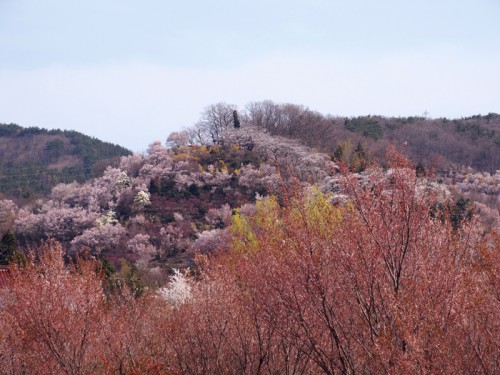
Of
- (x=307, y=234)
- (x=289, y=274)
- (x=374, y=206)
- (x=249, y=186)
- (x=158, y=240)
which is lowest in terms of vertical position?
(x=158, y=240)

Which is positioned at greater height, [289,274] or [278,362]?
[289,274]

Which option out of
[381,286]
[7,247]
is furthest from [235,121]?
[381,286]

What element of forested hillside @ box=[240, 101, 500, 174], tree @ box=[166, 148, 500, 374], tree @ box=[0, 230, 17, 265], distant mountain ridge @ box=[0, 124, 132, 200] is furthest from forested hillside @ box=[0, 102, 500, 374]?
distant mountain ridge @ box=[0, 124, 132, 200]

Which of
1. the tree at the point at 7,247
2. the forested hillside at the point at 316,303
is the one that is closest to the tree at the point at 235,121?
the tree at the point at 7,247

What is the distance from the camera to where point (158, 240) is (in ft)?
99.7

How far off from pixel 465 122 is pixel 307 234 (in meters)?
61.0

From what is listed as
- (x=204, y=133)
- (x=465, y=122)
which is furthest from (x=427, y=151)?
(x=204, y=133)

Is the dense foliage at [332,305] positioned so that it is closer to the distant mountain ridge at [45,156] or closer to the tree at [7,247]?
the tree at [7,247]

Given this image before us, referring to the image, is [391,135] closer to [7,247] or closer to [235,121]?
[235,121]

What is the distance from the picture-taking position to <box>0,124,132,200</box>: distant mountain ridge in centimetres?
6228

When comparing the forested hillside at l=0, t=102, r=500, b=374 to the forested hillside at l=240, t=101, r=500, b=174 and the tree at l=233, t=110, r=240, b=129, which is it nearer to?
the forested hillside at l=240, t=101, r=500, b=174

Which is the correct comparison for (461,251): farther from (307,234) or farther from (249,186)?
(249,186)

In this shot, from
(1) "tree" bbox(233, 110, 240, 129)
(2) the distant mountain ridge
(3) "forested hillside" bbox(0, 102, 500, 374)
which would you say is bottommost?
(2) the distant mountain ridge

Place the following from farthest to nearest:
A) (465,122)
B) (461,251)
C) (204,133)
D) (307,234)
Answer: (465,122) → (204,133) → (461,251) → (307,234)
